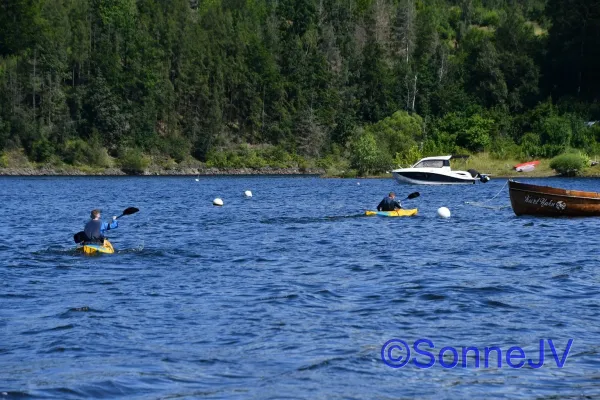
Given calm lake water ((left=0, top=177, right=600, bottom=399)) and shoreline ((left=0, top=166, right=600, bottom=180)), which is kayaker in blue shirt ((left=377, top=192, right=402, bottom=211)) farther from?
shoreline ((left=0, top=166, right=600, bottom=180))

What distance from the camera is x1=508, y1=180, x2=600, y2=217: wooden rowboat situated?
43.0 m

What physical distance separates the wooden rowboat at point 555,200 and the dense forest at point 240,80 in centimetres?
7782

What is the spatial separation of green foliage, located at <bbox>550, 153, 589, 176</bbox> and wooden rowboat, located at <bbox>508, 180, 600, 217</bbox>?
56.4 meters

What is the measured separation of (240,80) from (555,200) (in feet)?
403

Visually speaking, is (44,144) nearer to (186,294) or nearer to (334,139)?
(334,139)

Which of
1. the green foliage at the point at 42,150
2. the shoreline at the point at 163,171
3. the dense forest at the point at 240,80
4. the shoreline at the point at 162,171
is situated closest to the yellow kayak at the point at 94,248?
the dense forest at the point at 240,80

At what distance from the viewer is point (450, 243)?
35781mm

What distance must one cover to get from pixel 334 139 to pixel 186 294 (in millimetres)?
134279

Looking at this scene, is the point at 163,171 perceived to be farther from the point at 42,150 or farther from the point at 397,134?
the point at 397,134

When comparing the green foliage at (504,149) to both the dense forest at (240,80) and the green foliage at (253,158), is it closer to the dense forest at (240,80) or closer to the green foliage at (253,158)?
the dense forest at (240,80)

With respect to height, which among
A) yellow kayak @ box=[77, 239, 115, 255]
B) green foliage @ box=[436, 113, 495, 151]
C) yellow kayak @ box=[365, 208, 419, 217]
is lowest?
yellow kayak @ box=[77, 239, 115, 255]

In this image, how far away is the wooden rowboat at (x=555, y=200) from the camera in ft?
141

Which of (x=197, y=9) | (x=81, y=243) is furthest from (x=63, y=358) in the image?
(x=197, y=9)

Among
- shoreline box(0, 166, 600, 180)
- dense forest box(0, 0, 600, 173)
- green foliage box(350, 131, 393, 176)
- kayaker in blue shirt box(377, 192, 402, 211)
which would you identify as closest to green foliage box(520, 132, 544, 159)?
dense forest box(0, 0, 600, 173)
